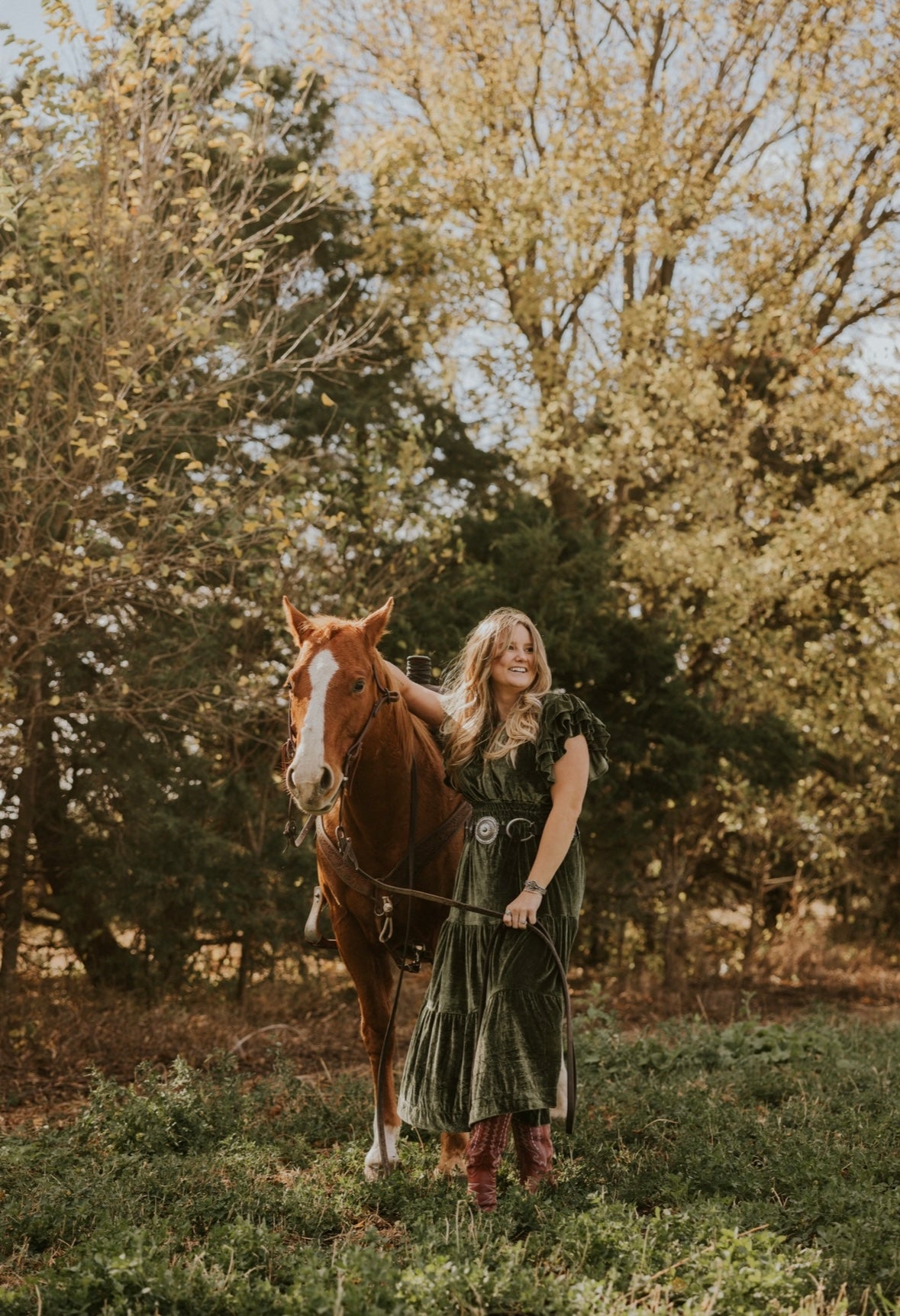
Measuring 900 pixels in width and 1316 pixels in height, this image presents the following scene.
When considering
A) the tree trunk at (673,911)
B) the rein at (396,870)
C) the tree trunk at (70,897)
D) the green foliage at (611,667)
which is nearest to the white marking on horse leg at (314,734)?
the rein at (396,870)

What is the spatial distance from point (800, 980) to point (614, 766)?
12.8ft

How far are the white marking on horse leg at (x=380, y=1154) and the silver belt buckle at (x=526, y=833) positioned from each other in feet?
4.42

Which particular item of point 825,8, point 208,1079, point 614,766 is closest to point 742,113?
point 825,8

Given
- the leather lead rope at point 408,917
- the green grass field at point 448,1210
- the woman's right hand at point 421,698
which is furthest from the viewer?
the woman's right hand at point 421,698

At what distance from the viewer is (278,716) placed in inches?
300

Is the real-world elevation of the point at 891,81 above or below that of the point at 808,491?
above

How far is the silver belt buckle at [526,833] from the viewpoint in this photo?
381 cm

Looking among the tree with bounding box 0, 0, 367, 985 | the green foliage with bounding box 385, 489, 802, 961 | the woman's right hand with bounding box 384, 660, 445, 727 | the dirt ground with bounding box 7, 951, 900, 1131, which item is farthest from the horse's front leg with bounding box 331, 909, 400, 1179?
the green foliage with bounding box 385, 489, 802, 961

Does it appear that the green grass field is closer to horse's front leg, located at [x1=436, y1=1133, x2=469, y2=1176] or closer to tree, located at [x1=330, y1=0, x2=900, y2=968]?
horse's front leg, located at [x1=436, y1=1133, x2=469, y2=1176]

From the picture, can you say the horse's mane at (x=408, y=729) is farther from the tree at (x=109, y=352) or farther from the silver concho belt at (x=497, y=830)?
the tree at (x=109, y=352)

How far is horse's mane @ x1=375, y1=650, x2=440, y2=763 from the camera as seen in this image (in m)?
4.05

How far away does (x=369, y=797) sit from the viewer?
420 cm

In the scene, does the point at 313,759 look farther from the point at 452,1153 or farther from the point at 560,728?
the point at 452,1153

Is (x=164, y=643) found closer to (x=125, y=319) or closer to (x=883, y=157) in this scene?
(x=125, y=319)
